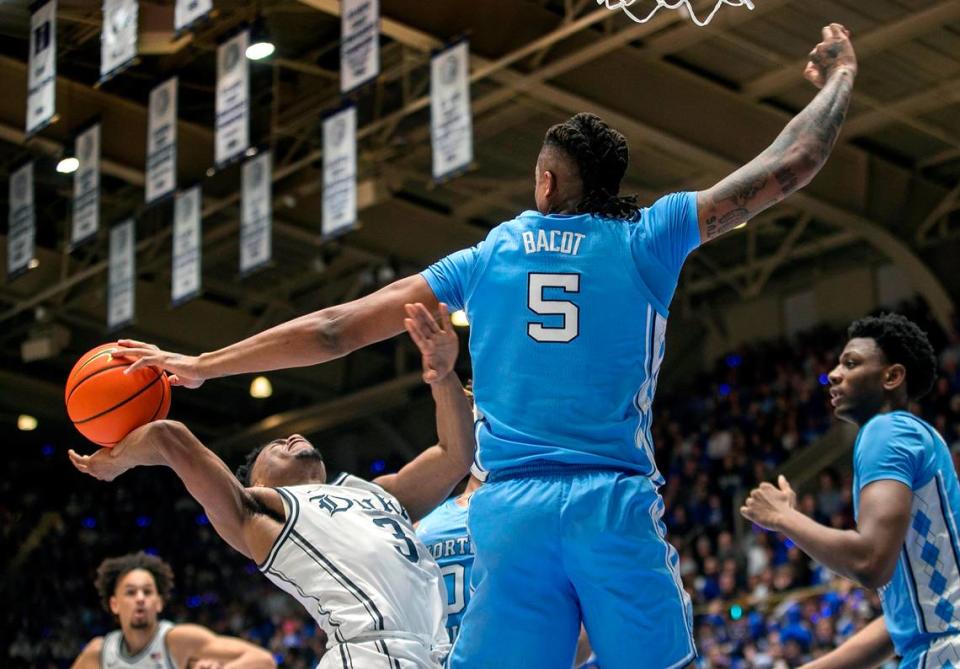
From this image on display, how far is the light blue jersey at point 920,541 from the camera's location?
4297 millimetres

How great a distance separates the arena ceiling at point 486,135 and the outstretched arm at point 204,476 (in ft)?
33.9

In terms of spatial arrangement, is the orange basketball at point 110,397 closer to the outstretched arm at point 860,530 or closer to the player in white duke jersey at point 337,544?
the player in white duke jersey at point 337,544

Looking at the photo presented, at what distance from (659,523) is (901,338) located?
5.01 ft

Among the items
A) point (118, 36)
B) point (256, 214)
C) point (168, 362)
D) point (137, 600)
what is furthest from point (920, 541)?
point (256, 214)

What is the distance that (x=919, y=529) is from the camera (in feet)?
14.4

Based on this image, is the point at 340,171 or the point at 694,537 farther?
the point at 694,537

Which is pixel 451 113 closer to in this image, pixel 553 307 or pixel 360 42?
pixel 360 42

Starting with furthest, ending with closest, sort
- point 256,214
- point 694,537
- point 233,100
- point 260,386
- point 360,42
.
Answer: point 260,386 → point 694,537 → point 256,214 → point 233,100 → point 360,42

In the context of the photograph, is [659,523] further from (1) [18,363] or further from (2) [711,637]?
(1) [18,363]

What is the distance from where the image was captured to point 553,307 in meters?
3.62

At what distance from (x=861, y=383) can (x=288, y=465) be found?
6.58ft

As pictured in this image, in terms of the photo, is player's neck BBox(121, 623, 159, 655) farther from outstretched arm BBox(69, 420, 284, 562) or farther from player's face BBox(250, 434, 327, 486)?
outstretched arm BBox(69, 420, 284, 562)

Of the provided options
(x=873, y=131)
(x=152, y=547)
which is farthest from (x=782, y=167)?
(x=152, y=547)

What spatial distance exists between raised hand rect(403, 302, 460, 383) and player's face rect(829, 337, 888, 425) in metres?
1.35
